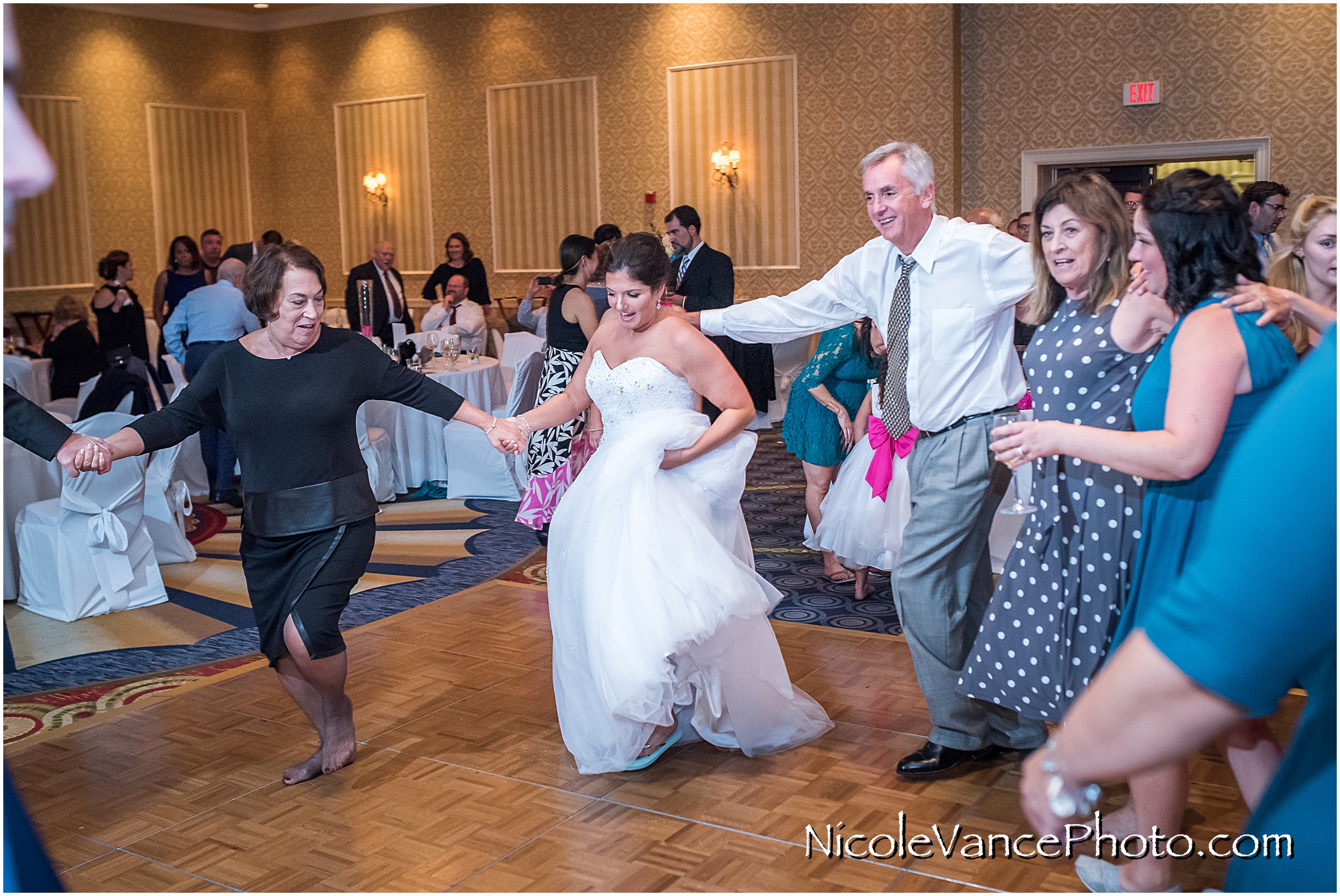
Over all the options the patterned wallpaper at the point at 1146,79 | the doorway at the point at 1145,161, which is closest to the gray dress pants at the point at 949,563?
the patterned wallpaper at the point at 1146,79

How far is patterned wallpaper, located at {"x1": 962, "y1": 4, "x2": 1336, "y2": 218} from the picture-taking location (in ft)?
30.3

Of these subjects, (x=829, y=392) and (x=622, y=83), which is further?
(x=622, y=83)

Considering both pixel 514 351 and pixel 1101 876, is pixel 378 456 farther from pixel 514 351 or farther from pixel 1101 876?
pixel 1101 876

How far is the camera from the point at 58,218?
12609mm

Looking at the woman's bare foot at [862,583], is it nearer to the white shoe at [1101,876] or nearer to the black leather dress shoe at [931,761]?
the black leather dress shoe at [931,761]

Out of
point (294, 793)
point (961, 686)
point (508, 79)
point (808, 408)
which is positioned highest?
point (508, 79)

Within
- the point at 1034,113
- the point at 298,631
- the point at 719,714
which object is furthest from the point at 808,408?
the point at 1034,113

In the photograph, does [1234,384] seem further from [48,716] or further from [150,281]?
[150,281]

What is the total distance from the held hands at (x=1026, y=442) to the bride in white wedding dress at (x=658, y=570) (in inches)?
43.7

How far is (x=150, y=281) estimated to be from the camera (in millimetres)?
13531

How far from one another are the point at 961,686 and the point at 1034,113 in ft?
28.1

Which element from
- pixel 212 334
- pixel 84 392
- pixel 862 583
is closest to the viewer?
pixel 862 583

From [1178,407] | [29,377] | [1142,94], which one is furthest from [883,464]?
[1142,94]

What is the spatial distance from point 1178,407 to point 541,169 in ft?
37.4
